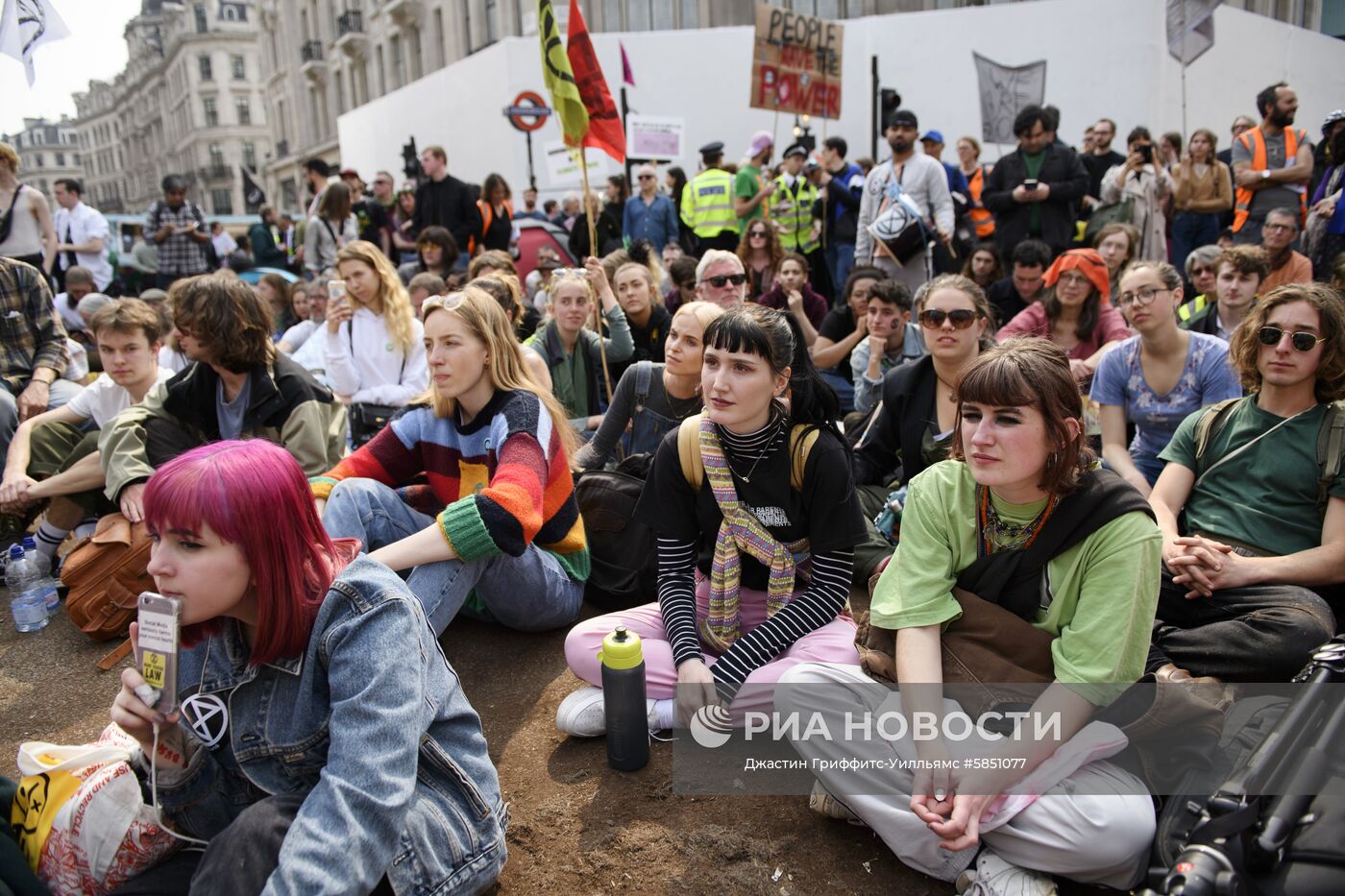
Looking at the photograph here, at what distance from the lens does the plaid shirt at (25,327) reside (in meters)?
5.05

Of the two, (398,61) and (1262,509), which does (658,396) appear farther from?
(398,61)

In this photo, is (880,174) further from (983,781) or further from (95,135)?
(95,135)

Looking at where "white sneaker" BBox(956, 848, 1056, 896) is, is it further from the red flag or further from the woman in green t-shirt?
the red flag

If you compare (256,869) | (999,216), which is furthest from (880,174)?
(256,869)

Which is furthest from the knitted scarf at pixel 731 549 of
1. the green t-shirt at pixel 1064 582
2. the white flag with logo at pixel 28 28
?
the white flag with logo at pixel 28 28

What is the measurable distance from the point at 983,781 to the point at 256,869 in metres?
1.52

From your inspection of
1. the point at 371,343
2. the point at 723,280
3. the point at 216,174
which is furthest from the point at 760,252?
the point at 216,174

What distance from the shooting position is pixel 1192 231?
8.57 meters

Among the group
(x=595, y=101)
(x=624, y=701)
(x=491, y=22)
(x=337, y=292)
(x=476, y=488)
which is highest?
(x=491, y=22)

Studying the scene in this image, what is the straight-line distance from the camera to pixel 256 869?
1595 mm

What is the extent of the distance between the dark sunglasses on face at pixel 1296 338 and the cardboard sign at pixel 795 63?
868 centimetres

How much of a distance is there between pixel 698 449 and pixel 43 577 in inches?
140

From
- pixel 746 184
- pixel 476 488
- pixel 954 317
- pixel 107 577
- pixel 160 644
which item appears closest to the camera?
pixel 160 644

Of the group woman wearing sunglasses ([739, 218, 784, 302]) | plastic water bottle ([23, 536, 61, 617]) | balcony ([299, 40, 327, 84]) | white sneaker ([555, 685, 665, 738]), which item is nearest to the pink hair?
white sneaker ([555, 685, 665, 738])
